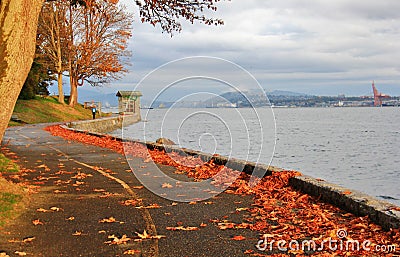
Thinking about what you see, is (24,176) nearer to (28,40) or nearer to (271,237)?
(28,40)

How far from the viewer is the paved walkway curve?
18.5 ft

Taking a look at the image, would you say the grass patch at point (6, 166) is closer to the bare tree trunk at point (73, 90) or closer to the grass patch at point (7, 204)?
the grass patch at point (7, 204)

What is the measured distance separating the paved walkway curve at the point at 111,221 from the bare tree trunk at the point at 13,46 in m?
2.09

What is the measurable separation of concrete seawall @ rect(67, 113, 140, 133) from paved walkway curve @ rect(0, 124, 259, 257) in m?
23.4

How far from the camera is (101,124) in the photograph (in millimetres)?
46406

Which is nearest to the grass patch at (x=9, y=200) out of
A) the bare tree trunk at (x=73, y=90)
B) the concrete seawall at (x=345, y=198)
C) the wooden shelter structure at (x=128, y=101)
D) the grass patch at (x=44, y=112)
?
the concrete seawall at (x=345, y=198)

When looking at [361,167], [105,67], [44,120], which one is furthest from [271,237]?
Result: [105,67]

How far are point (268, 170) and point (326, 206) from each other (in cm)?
263

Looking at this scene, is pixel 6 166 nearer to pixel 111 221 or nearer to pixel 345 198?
pixel 111 221

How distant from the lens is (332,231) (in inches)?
236

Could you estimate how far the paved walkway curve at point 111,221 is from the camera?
5629 millimetres

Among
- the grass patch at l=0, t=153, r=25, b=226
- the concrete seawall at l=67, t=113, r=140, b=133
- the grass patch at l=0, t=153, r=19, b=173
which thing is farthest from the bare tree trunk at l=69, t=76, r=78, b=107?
the grass patch at l=0, t=153, r=25, b=226

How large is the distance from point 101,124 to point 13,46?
3929 cm

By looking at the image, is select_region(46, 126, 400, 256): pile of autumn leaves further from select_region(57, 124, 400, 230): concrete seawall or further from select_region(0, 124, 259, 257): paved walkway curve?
select_region(0, 124, 259, 257): paved walkway curve
